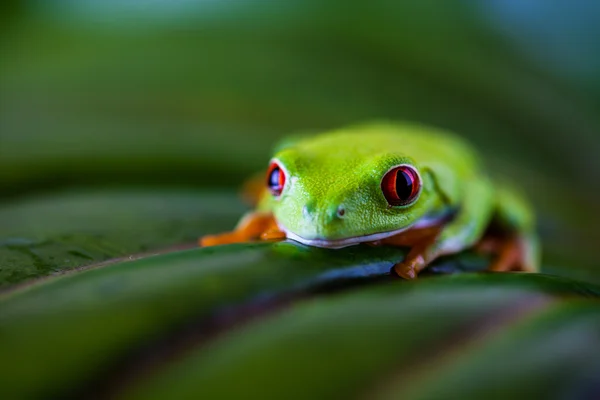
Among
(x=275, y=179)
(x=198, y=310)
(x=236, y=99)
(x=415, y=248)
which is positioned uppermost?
(x=236, y=99)

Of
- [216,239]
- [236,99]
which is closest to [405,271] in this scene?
[216,239]

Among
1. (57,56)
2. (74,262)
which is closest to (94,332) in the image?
(74,262)

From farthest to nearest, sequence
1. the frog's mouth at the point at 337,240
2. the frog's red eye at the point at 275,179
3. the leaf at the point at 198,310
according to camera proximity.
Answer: the frog's red eye at the point at 275,179, the frog's mouth at the point at 337,240, the leaf at the point at 198,310

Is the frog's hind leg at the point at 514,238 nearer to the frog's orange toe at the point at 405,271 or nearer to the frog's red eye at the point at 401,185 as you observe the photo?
the frog's red eye at the point at 401,185

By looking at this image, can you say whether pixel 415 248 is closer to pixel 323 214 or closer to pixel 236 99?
pixel 323 214

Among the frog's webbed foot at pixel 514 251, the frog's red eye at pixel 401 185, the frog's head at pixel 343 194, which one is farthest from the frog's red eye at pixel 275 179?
the frog's webbed foot at pixel 514 251

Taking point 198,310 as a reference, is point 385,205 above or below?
above

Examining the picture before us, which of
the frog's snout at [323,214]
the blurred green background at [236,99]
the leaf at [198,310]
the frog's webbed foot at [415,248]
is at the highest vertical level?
the blurred green background at [236,99]

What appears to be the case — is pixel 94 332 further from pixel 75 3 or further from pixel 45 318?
pixel 75 3
